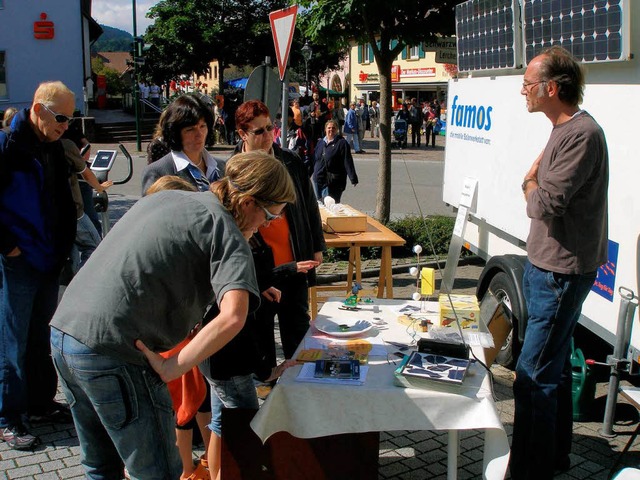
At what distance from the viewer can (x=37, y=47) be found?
1093 inches

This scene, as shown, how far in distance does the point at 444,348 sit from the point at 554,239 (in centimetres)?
70

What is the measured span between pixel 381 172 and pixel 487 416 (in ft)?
25.0

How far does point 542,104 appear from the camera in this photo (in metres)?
3.17

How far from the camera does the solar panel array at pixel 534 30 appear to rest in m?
3.73

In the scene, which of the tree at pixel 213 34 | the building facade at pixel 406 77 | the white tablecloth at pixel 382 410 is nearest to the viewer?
the white tablecloth at pixel 382 410

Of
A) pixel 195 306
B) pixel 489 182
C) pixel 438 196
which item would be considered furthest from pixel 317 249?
pixel 438 196

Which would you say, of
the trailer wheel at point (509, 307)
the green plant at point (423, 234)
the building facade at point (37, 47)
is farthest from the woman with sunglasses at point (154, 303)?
the building facade at point (37, 47)

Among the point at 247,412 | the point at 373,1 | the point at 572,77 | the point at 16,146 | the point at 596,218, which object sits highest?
the point at 373,1

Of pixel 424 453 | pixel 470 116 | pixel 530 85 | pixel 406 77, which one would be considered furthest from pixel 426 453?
pixel 406 77

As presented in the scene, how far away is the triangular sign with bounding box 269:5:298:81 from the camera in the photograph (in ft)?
20.7

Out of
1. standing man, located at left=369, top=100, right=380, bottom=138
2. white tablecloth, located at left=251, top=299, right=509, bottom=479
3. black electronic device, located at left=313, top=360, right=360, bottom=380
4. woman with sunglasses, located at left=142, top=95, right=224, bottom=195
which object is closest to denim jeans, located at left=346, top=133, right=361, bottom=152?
standing man, located at left=369, top=100, right=380, bottom=138

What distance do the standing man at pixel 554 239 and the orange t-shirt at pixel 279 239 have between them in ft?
4.85

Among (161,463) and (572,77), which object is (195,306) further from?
(572,77)

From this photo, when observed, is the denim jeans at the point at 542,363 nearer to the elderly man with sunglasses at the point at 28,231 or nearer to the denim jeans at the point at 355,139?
the elderly man with sunglasses at the point at 28,231
